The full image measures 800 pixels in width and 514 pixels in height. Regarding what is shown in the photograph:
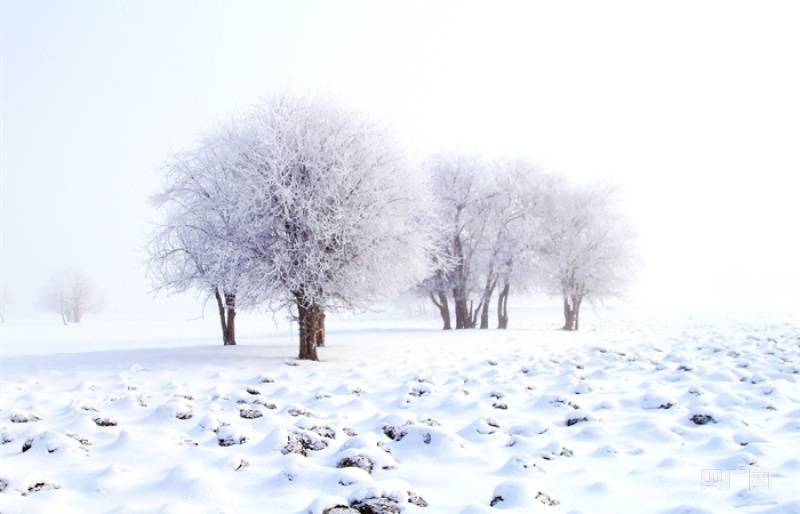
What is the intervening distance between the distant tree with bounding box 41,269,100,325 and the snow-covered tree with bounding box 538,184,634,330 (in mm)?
73395

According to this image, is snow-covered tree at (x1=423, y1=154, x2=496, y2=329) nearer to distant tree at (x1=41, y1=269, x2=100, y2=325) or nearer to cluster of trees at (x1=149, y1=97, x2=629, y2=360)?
cluster of trees at (x1=149, y1=97, x2=629, y2=360)

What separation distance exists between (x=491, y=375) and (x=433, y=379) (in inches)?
56.0

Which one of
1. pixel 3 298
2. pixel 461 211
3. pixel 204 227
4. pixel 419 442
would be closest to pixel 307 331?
pixel 204 227

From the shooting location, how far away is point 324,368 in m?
13.0

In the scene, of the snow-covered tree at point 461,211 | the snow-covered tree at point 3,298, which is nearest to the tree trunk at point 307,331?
the snow-covered tree at point 461,211

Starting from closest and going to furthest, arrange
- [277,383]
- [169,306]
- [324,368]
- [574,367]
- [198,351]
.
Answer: [277,383] → [574,367] → [324,368] → [198,351] → [169,306]

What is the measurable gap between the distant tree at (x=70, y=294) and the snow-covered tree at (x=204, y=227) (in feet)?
224

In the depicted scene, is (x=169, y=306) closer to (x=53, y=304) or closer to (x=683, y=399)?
(x=53, y=304)

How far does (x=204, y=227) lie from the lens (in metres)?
16.4

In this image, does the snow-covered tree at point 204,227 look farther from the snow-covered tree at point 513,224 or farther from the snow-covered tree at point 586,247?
the snow-covered tree at point 586,247

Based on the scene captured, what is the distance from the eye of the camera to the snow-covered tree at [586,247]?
31.8m

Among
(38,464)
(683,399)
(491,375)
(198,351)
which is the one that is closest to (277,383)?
(491,375)

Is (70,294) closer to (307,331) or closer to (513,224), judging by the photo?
(513,224)

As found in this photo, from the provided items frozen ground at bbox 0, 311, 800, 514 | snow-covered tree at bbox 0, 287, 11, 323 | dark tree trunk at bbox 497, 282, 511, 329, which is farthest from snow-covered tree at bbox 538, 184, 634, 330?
snow-covered tree at bbox 0, 287, 11, 323
